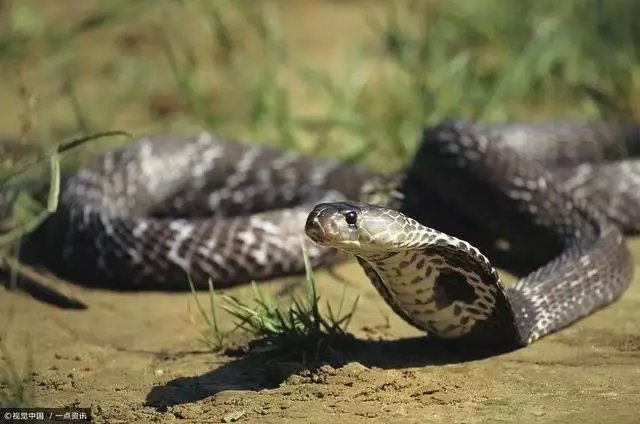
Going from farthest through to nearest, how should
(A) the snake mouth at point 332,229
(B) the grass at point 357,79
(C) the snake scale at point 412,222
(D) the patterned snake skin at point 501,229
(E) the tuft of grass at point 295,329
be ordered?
(B) the grass at point 357,79 < (E) the tuft of grass at point 295,329 < (C) the snake scale at point 412,222 < (D) the patterned snake skin at point 501,229 < (A) the snake mouth at point 332,229

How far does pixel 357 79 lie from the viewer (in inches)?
410

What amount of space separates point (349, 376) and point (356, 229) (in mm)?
772

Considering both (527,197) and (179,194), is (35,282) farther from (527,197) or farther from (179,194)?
(527,197)

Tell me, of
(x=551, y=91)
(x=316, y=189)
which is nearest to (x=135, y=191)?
(x=316, y=189)

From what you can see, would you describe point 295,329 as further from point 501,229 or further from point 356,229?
point 501,229

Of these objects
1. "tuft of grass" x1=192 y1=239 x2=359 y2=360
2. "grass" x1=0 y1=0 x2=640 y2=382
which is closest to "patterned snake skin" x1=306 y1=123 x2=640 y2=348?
"tuft of grass" x1=192 y1=239 x2=359 y2=360

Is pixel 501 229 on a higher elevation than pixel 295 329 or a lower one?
higher

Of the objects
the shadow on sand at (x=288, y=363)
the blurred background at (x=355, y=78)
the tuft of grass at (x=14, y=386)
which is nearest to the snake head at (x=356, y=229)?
the shadow on sand at (x=288, y=363)

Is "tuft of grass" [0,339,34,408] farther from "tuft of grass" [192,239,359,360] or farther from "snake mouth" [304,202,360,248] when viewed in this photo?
"snake mouth" [304,202,360,248]

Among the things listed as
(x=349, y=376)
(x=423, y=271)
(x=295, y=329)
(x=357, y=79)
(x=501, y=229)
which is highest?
(x=357, y=79)

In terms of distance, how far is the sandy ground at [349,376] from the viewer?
500 cm

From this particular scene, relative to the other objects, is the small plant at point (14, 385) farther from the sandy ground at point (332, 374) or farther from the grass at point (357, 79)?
the grass at point (357, 79)

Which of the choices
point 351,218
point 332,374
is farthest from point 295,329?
point 351,218

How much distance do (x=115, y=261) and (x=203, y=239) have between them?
0.54 metres
